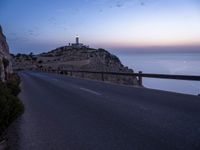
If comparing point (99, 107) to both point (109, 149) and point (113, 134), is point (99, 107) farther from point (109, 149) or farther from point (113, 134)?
point (109, 149)

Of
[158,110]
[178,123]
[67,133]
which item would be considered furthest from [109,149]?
[158,110]

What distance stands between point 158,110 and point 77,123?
2.80 metres

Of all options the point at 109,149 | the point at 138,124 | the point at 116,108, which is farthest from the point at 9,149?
the point at 116,108

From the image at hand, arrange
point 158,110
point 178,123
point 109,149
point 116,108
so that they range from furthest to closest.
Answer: point 116,108, point 158,110, point 178,123, point 109,149

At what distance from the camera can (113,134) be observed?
7.68 m

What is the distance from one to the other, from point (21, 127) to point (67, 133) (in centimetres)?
181

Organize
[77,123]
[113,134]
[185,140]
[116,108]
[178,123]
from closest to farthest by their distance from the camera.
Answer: [185,140] → [113,134] → [178,123] → [77,123] → [116,108]

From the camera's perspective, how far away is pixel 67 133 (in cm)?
808

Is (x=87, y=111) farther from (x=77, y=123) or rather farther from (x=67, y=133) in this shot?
(x=67, y=133)

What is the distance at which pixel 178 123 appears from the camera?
862cm

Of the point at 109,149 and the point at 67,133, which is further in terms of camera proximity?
the point at 67,133

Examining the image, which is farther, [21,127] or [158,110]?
[158,110]

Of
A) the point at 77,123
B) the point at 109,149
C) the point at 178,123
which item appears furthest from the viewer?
the point at 77,123

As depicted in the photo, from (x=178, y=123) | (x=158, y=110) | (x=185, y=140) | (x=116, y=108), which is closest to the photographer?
(x=185, y=140)
